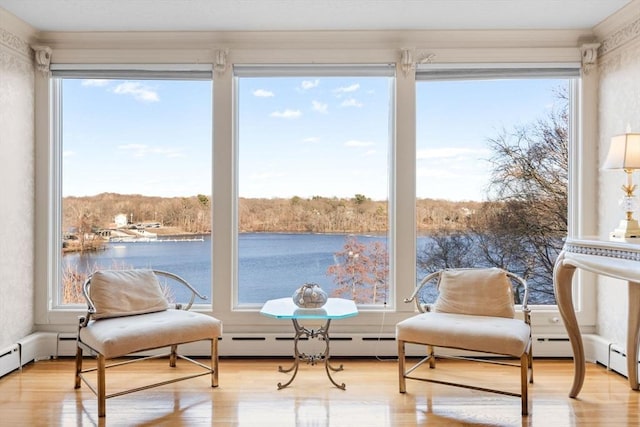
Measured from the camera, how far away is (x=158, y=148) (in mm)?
3848

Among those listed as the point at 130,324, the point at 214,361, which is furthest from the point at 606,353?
the point at 130,324

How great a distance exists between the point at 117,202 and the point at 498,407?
326 cm

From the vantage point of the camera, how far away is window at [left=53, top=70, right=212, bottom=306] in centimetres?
381

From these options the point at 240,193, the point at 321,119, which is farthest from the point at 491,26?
the point at 240,193

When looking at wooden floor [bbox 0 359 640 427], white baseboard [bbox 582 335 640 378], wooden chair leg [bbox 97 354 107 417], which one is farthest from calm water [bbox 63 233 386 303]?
white baseboard [bbox 582 335 640 378]

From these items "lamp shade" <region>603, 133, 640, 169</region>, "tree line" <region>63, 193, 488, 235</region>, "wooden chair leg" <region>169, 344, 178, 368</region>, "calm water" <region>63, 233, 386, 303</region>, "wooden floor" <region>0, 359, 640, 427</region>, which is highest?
"lamp shade" <region>603, 133, 640, 169</region>

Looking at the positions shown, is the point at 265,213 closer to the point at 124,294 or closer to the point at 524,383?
the point at 124,294

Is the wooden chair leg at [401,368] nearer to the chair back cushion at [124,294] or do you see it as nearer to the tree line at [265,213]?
the tree line at [265,213]

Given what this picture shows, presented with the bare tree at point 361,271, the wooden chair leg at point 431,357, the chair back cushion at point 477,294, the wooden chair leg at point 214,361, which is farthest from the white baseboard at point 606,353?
the wooden chair leg at point 214,361

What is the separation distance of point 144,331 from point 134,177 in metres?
1.57

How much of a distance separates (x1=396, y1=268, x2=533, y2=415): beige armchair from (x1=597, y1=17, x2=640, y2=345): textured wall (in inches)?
32.9

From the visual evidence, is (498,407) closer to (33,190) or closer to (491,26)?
(491,26)

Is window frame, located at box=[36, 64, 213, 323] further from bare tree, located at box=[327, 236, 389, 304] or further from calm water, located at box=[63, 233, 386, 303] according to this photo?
bare tree, located at box=[327, 236, 389, 304]

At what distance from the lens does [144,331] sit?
274cm
